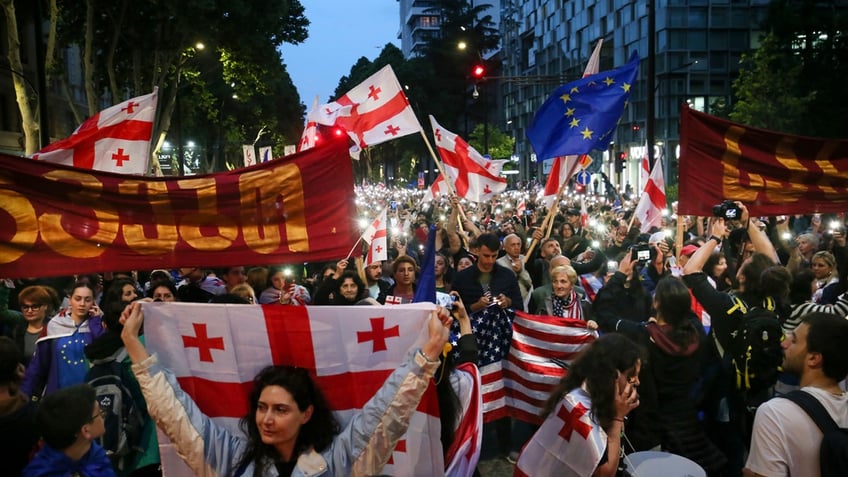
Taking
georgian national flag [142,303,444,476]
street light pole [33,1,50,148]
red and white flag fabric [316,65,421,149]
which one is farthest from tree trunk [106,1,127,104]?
georgian national flag [142,303,444,476]

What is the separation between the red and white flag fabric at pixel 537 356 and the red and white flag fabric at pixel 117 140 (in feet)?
13.0

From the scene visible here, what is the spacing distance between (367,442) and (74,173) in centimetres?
247

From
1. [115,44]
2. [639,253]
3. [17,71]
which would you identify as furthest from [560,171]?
[115,44]

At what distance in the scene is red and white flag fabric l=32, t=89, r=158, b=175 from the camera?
719 centimetres

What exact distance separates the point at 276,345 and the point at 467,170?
30.9 ft

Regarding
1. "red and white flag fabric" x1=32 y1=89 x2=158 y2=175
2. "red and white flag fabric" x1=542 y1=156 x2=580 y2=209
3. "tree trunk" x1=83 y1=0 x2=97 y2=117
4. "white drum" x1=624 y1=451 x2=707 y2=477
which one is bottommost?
"white drum" x1=624 y1=451 x2=707 y2=477

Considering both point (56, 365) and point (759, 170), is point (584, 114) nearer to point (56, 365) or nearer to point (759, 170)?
point (759, 170)

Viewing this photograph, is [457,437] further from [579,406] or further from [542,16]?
[542,16]

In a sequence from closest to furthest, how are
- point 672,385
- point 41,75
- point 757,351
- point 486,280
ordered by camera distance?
point 672,385, point 757,351, point 486,280, point 41,75

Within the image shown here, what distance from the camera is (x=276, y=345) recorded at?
3404mm

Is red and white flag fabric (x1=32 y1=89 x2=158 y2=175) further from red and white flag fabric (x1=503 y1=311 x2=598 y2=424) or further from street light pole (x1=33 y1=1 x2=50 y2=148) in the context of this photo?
street light pole (x1=33 y1=1 x2=50 y2=148)

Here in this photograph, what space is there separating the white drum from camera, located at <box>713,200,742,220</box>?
2224 millimetres

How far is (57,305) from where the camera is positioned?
654 centimetres

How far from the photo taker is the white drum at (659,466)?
11.9 feet
